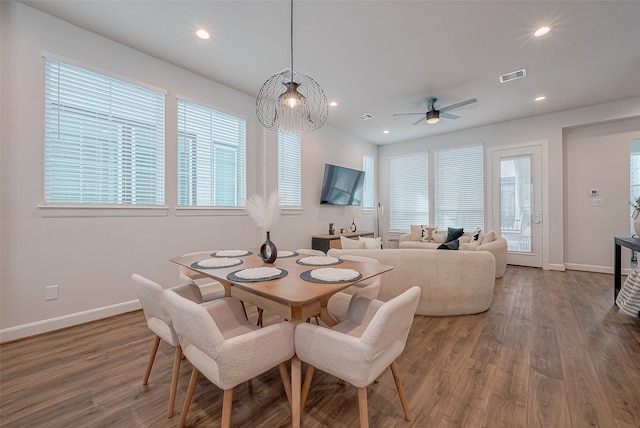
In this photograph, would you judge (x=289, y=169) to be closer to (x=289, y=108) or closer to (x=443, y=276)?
(x=289, y=108)

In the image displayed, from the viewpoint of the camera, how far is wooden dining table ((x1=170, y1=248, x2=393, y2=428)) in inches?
48.8

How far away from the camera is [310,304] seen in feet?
4.67

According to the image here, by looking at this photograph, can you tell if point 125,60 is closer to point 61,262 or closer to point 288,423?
point 61,262

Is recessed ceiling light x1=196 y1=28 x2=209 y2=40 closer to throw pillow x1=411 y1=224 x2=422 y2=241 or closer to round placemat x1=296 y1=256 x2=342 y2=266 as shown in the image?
round placemat x1=296 y1=256 x2=342 y2=266

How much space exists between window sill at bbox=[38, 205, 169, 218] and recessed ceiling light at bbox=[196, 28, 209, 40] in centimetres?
193

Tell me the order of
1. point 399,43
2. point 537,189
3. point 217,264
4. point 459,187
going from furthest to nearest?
1. point 459,187
2. point 537,189
3. point 399,43
4. point 217,264

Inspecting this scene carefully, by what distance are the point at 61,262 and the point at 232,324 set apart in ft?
7.06

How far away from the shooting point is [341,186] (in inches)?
220

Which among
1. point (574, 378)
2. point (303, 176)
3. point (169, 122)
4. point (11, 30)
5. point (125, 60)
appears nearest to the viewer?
point (574, 378)

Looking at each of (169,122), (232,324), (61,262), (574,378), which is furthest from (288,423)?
(169,122)

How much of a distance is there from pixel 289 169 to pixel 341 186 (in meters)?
1.40

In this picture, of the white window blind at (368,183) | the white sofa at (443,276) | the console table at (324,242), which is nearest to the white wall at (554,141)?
the white window blind at (368,183)

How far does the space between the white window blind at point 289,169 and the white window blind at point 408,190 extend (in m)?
3.15

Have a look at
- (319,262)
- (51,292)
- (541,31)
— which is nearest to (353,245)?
(319,262)
